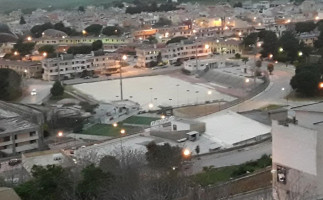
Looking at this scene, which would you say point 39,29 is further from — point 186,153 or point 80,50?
point 186,153

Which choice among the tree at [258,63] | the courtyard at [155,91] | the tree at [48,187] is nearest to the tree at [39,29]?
the courtyard at [155,91]

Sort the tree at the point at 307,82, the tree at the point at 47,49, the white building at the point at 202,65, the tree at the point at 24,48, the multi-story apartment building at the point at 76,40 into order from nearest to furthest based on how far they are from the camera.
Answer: the tree at the point at 307,82
the white building at the point at 202,65
the tree at the point at 47,49
the tree at the point at 24,48
the multi-story apartment building at the point at 76,40

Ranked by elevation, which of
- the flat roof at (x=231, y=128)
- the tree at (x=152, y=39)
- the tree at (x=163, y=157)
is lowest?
the flat roof at (x=231, y=128)

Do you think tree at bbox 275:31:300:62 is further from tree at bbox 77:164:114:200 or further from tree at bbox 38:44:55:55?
tree at bbox 77:164:114:200

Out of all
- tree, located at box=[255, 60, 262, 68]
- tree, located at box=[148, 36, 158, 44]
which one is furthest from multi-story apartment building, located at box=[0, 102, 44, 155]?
tree, located at box=[148, 36, 158, 44]

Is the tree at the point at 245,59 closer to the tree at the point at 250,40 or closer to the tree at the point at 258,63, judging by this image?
the tree at the point at 258,63
